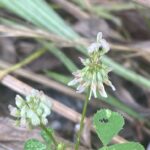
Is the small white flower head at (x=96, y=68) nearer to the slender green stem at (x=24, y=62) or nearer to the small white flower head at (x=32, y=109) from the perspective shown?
the small white flower head at (x=32, y=109)

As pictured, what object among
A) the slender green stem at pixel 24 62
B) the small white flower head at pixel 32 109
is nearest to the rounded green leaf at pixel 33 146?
the small white flower head at pixel 32 109

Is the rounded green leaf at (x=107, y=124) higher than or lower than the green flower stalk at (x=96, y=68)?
lower

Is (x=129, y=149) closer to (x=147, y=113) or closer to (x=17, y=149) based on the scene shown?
(x=17, y=149)

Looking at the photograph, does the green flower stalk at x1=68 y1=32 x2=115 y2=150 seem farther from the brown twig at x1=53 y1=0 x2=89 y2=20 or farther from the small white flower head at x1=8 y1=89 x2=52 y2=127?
the brown twig at x1=53 y1=0 x2=89 y2=20

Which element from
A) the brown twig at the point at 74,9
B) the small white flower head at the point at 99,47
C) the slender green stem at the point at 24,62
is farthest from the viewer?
the brown twig at the point at 74,9

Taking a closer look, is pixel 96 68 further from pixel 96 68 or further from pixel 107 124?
pixel 107 124

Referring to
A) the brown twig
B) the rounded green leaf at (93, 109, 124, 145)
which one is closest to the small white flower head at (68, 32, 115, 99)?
the rounded green leaf at (93, 109, 124, 145)

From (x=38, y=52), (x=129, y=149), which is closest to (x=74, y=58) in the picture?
(x=38, y=52)

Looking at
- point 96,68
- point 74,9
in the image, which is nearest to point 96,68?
point 96,68
